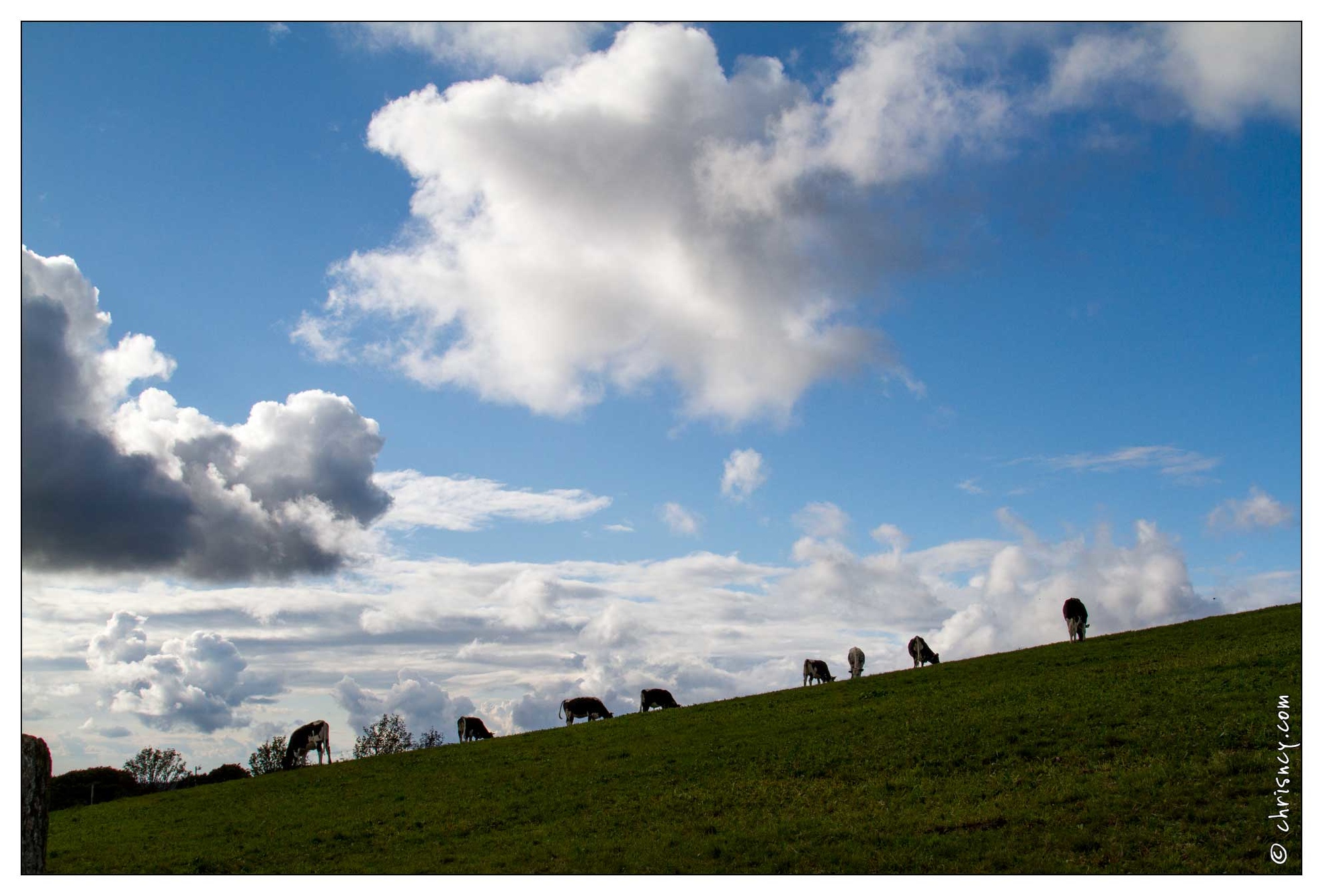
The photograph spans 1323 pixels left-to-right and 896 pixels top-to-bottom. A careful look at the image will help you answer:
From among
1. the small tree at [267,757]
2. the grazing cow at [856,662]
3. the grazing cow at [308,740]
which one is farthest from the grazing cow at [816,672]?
the small tree at [267,757]

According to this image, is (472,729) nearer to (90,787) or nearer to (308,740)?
(308,740)

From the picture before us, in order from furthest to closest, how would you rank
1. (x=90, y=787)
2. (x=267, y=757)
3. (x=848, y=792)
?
(x=267, y=757) → (x=90, y=787) → (x=848, y=792)

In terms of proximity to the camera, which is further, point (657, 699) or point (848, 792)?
point (657, 699)

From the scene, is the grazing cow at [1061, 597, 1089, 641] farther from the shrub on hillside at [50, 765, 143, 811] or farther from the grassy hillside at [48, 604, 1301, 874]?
the shrub on hillside at [50, 765, 143, 811]

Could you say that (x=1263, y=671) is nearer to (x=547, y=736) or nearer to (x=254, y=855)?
(x=547, y=736)

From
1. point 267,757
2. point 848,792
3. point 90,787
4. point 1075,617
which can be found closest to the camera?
point 848,792

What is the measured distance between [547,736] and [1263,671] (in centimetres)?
2735

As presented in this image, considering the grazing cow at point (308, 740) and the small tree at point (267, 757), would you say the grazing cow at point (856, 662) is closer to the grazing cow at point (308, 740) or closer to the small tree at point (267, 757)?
the grazing cow at point (308, 740)

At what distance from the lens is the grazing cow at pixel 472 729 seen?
51.0 m

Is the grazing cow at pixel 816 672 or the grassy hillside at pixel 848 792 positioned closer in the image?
the grassy hillside at pixel 848 792

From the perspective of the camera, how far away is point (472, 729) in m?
51.3

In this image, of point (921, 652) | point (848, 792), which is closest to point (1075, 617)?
point (921, 652)

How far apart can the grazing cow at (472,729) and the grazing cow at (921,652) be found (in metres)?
24.6

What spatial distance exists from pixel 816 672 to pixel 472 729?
20.4 m
